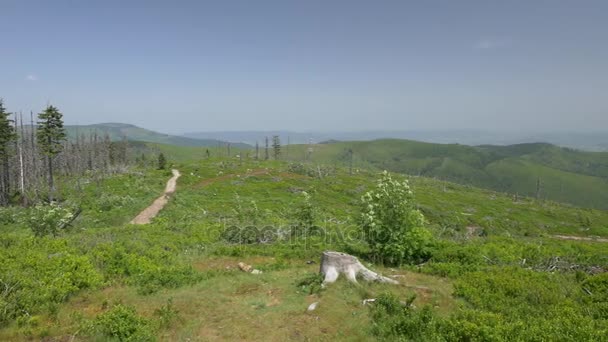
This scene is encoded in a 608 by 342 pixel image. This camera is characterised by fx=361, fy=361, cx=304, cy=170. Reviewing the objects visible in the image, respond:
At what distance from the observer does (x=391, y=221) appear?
20.5 m

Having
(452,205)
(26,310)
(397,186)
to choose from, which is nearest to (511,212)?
(452,205)

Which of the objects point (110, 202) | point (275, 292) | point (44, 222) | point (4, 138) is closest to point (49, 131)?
point (4, 138)

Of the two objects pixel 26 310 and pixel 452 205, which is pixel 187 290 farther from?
pixel 452 205

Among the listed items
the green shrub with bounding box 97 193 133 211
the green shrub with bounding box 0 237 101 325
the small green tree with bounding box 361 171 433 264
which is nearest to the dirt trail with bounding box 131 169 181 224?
the green shrub with bounding box 97 193 133 211

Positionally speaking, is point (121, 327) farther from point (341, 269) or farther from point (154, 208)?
point (154, 208)

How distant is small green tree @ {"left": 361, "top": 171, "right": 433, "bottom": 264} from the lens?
2017 cm

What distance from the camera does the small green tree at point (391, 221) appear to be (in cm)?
2017

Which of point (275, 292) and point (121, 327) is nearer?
point (121, 327)

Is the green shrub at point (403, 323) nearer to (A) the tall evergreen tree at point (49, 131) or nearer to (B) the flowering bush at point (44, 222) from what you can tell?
(B) the flowering bush at point (44, 222)

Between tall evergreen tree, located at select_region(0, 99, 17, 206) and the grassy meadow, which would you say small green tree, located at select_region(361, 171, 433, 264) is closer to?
the grassy meadow

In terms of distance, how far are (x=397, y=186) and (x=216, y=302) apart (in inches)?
455

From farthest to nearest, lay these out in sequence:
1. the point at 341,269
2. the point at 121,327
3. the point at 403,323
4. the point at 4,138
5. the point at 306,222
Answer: the point at 4,138 → the point at 306,222 → the point at 341,269 → the point at 403,323 → the point at 121,327

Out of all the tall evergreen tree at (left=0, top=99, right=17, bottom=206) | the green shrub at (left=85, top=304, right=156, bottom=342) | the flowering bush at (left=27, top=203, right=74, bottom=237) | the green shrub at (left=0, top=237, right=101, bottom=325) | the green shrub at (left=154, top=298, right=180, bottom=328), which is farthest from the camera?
the tall evergreen tree at (left=0, top=99, right=17, bottom=206)


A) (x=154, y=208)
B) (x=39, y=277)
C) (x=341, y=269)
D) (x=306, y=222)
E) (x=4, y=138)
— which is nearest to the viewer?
(x=39, y=277)
